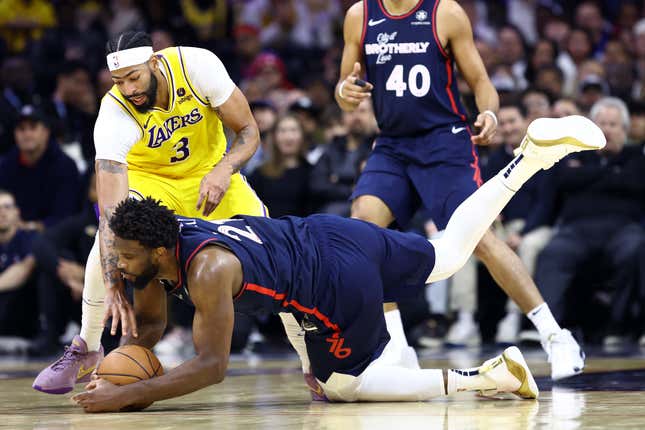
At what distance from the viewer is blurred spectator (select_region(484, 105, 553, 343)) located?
8.69 meters

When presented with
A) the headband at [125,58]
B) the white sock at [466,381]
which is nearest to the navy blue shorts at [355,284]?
the white sock at [466,381]

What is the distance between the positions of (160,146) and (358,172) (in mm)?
3540

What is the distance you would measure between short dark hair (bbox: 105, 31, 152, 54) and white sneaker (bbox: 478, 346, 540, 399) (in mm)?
2051

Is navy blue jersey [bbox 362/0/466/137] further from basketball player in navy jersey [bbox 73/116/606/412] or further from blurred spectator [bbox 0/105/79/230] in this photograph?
blurred spectator [bbox 0/105/79/230]

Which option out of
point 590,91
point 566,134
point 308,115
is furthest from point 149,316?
point 590,91

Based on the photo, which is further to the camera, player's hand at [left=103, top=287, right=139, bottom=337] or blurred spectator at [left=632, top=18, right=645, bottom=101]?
blurred spectator at [left=632, top=18, right=645, bottom=101]

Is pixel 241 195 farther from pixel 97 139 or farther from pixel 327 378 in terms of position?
pixel 327 378

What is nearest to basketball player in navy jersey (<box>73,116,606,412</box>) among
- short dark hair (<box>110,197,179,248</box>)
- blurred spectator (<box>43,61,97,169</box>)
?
short dark hair (<box>110,197,179,248</box>)

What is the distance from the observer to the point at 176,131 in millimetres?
5395

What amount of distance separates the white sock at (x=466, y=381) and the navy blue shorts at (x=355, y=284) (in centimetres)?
32

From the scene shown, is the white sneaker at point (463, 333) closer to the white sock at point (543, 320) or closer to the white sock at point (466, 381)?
the white sock at point (543, 320)

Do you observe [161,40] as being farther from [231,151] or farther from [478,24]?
[231,151]

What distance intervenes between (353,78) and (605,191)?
10.9ft

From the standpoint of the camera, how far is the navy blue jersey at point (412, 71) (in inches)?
238
